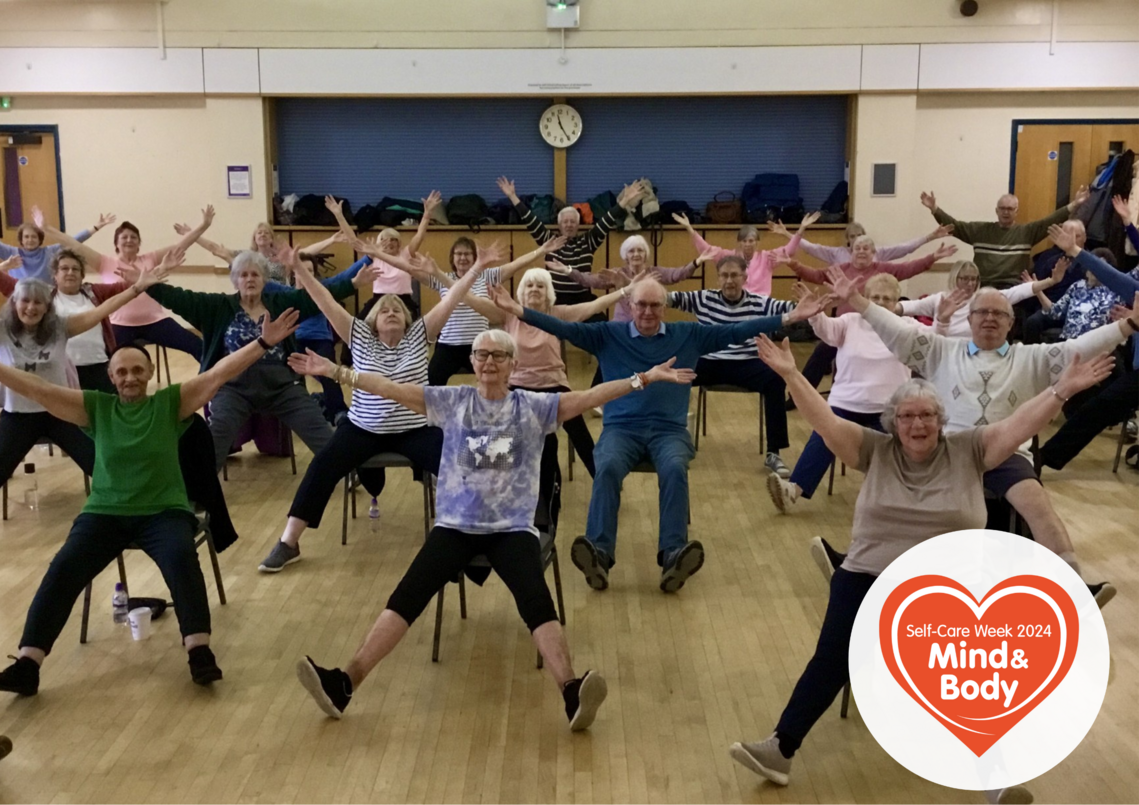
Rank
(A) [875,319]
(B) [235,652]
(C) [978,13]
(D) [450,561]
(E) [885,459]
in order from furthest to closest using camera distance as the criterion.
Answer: (C) [978,13]
(A) [875,319]
(B) [235,652]
(D) [450,561]
(E) [885,459]

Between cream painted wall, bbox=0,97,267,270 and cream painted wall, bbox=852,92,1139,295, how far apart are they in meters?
6.19

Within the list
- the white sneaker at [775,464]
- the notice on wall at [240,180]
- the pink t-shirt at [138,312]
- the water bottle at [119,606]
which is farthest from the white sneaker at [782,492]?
the notice on wall at [240,180]

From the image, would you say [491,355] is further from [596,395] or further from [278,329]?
[278,329]

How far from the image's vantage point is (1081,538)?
520 cm

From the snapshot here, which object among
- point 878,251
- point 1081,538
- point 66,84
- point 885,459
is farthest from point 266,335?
point 66,84

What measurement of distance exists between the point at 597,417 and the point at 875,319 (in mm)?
3562

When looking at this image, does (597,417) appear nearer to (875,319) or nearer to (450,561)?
(875,319)

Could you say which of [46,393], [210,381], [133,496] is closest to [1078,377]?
[210,381]

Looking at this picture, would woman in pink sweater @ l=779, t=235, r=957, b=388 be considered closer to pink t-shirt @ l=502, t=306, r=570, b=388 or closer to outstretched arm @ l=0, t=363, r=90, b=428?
pink t-shirt @ l=502, t=306, r=570, b=388

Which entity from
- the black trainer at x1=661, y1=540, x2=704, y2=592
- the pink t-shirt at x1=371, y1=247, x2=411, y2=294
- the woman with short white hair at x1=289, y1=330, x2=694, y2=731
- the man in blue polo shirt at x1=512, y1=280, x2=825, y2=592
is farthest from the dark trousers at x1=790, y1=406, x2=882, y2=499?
the pink t-shirt at x1=371, y1=247, x2=411, y2=294

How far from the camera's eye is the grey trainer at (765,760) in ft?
10.1

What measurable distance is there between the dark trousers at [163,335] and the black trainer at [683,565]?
362 cm

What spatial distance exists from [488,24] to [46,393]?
8.02 m

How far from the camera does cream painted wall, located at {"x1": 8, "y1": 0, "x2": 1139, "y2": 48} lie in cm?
A: 1066
